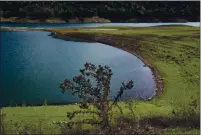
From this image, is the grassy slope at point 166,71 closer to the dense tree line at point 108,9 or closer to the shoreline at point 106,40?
the shoreline at point 106,40

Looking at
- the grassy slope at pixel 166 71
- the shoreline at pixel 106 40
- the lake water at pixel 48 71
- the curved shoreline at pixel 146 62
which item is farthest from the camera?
the shoreline at pixel 106 40

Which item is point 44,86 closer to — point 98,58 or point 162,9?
point 98,58

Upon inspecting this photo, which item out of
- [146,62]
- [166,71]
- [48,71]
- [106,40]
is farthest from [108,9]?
[48,71]

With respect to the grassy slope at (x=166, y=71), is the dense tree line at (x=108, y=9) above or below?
above

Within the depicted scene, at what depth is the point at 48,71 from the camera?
19.0 metres

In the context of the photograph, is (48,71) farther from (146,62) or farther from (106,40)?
(106,40)

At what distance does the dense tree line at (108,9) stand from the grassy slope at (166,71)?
1.14 meters

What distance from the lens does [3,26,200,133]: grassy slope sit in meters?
13.2

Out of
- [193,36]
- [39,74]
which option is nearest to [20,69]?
[39,74]

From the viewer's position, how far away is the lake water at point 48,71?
1675 cm

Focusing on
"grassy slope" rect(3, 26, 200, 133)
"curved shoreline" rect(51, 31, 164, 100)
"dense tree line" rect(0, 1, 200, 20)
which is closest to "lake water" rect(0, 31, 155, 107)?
"curved shoreline" rect(51, 31, 164, 100)

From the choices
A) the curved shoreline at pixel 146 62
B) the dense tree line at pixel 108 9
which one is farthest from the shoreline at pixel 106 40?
the dense tree line at pixel 108 9

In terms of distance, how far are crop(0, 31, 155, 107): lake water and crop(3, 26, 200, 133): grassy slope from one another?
113 cm

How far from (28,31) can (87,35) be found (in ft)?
15.5
